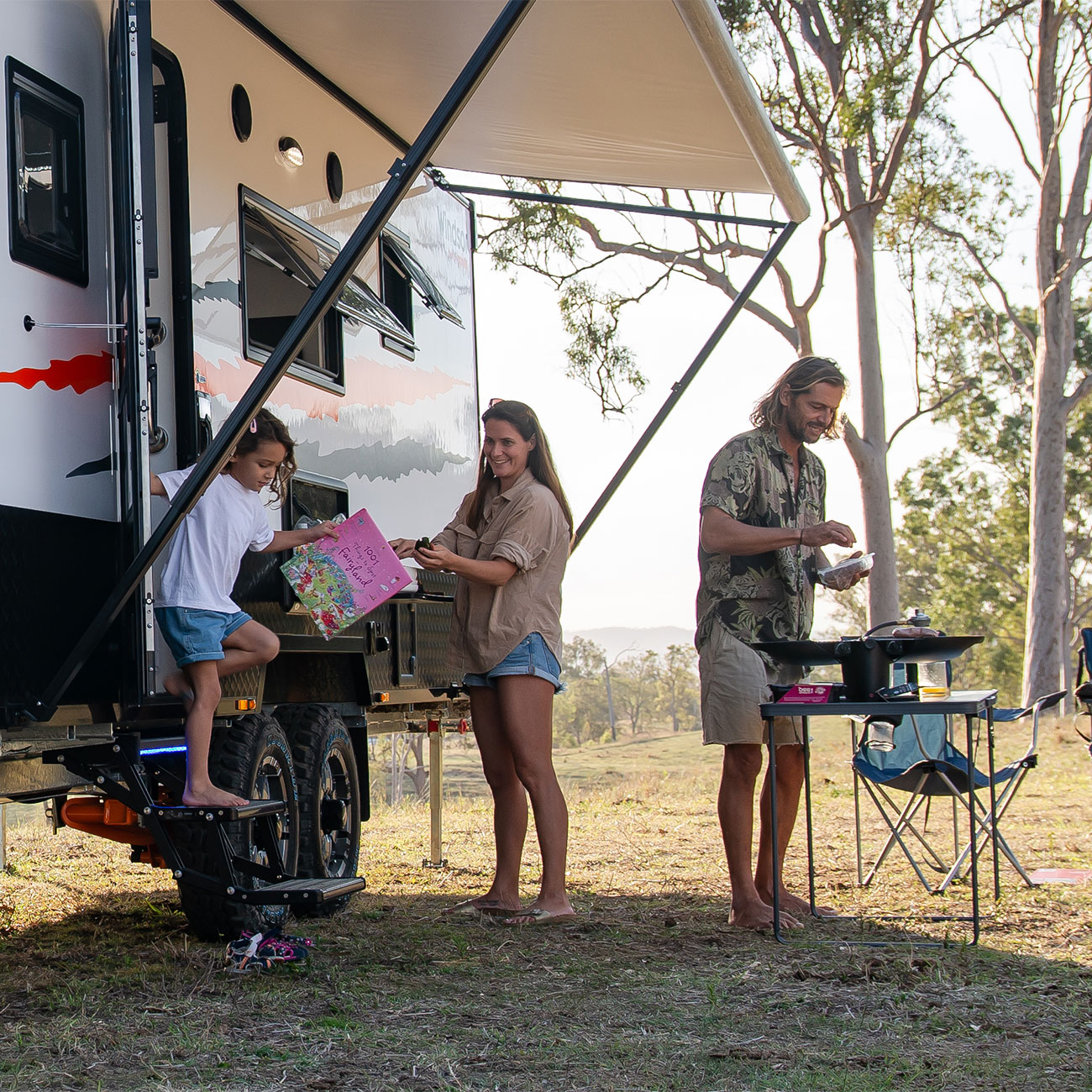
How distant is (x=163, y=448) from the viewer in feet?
12.7

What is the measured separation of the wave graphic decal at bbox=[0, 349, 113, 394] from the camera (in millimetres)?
3414

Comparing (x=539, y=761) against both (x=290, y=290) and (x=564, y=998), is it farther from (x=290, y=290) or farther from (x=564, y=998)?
(x=290, y=290)

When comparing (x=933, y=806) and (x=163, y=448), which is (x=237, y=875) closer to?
(x=163, y=448)

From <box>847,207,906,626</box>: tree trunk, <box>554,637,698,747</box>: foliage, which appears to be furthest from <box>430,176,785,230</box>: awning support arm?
<box>554,637,698,747</box>: foliage

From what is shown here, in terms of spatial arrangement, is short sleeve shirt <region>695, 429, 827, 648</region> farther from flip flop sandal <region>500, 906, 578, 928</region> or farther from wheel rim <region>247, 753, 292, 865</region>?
wheel rim <region>247, 753, 292, 865</region>

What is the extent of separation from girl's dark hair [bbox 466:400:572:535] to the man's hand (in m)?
0.83

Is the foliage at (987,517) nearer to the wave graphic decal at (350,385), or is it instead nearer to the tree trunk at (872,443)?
the tree trunk at (872,443)

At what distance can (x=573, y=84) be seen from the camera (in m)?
4.81

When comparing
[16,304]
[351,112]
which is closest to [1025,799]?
[351,112]

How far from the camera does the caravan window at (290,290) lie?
14.8 ft

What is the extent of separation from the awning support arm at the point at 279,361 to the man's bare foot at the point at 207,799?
20.7 inches

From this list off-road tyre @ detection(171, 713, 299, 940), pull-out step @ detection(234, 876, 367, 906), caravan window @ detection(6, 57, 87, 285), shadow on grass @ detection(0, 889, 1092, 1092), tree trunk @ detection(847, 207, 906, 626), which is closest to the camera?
shadow on grass @ detection(0, 889, 1092, 1092)

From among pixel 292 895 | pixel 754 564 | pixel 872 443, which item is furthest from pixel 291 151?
pixel 872 443

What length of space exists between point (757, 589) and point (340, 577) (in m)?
1.30
